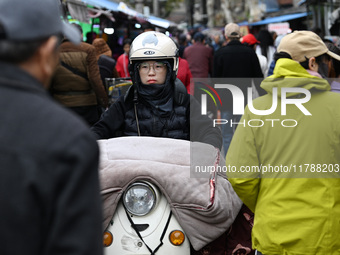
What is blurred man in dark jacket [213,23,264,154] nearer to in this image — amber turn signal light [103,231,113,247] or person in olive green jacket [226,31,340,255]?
amber turn signal light [103,231,113,247]

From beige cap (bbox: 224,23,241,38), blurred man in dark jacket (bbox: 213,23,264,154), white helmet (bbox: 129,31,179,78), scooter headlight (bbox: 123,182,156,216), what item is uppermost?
white helmet (bbox: 129,31,179,78)

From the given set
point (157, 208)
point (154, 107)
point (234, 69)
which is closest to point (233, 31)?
point (234, 69)

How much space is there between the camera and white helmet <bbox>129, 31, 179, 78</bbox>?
16.4ft

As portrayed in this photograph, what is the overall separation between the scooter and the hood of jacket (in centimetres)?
77

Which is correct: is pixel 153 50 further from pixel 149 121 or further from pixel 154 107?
pixel 149 121

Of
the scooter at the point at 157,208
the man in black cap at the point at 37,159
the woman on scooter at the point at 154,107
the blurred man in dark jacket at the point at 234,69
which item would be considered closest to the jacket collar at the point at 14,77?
the man in black cap at the point at 37,159

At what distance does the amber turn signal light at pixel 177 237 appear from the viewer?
3809 mm

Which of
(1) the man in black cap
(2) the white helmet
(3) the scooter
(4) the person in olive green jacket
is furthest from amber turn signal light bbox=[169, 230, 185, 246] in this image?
(1) the man in black cap

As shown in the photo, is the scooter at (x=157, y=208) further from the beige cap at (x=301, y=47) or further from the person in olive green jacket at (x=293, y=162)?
the beige cap at (x=301, y=47)

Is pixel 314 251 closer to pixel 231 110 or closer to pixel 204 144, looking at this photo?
pixel 204 144

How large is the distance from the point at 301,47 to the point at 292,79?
395 mm

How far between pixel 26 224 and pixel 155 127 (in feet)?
9.98

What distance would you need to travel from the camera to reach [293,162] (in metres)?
3.43

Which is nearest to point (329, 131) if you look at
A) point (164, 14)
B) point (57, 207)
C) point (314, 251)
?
point (314, 251)
